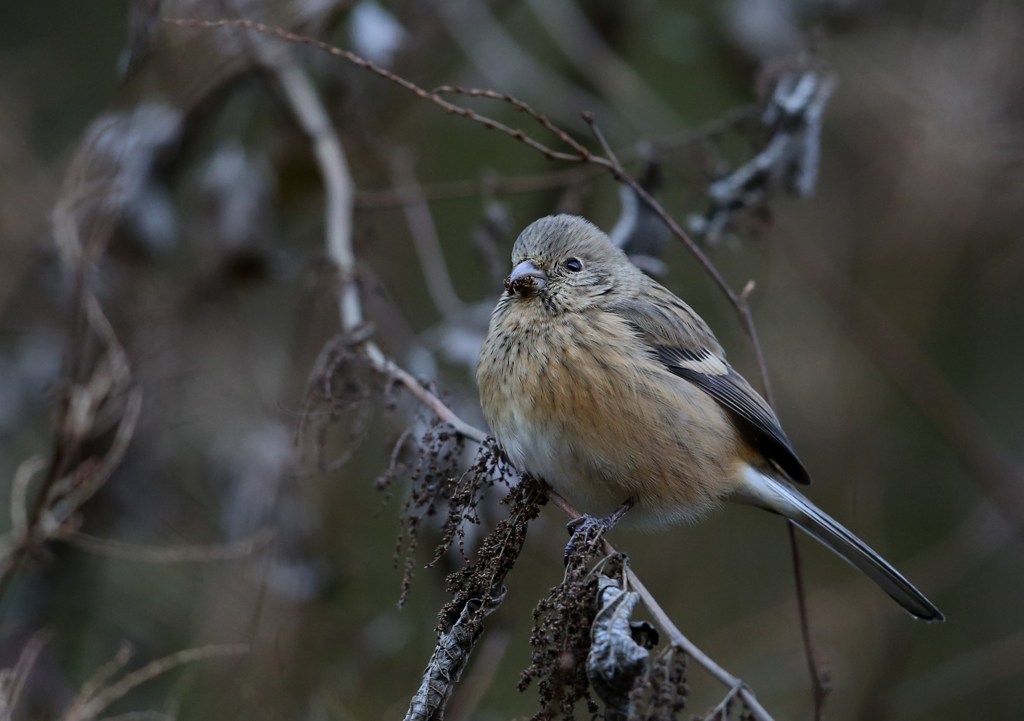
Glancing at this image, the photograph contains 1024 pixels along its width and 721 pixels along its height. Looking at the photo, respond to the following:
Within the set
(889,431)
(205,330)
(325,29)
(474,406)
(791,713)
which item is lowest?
(791,713)

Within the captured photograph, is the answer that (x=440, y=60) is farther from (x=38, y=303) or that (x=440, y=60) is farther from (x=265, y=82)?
(x=38, y=303)

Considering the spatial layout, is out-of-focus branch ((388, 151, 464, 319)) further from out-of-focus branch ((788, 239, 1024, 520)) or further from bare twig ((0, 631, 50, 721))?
out-of-focus branch ((788, 239, 1024, 520))

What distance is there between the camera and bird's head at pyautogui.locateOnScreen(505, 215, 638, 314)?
13.1ft

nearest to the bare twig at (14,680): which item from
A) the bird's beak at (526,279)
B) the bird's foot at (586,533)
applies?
the bird's foot at (586,533)

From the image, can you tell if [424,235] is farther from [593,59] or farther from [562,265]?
[593,59]

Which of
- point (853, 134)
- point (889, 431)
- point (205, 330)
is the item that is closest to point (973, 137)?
point (853, 134)

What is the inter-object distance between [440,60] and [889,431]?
3789 mm

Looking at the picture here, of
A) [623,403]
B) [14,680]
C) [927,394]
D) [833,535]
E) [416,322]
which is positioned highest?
[14,680]

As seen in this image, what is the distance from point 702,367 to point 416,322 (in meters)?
3.43

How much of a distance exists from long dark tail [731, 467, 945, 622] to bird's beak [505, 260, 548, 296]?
1088 millimetres

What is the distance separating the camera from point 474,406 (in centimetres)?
438

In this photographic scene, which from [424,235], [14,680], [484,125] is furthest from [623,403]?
[14,680]

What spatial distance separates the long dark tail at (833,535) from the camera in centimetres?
368

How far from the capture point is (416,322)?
23.9 feet
